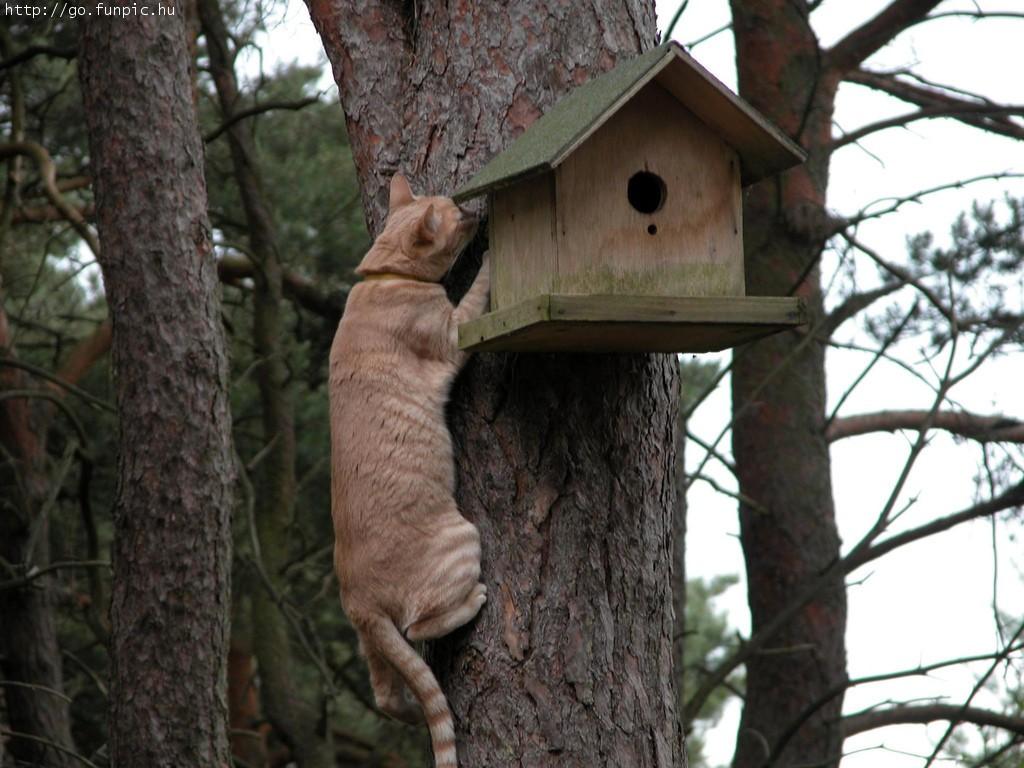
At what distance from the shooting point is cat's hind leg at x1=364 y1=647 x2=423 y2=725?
306cm

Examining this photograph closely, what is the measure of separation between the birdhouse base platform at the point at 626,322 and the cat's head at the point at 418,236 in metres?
0.31

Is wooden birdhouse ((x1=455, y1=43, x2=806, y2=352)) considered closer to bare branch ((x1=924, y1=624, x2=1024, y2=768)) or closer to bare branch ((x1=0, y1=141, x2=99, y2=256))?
bare branch ((x1=924, y1=624, x2=1024, y2=768))

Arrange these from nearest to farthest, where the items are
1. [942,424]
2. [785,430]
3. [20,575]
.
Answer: [20,575], [942,424], [785,430]

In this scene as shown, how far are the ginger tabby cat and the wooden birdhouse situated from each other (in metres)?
0.20

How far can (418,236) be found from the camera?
9.68 ft

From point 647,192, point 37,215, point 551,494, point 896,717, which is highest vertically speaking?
point 37,215

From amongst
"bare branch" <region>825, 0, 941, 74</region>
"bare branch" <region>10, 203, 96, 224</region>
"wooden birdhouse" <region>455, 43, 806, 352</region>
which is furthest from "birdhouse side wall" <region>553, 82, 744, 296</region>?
"bare branch" <region>10, 203, 96, 224</region>

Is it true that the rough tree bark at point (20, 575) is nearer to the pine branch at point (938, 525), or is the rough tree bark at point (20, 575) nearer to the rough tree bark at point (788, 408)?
the rough tree bark at point (788, 408)

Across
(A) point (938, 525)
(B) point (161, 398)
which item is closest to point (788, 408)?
(A) point (938, 525)

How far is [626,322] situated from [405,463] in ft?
2.30

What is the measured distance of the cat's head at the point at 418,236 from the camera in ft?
9.64

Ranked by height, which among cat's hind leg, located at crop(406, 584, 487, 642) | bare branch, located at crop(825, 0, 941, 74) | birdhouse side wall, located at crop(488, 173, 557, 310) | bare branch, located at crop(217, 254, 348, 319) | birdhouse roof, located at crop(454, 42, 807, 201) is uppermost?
bare branch, located at crop(825, 0, 941, 74)

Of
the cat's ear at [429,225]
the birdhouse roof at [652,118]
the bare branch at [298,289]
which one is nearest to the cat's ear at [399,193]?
the cat's ear at [429,225]

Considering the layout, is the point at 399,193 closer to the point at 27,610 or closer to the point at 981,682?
the point at 981,682
